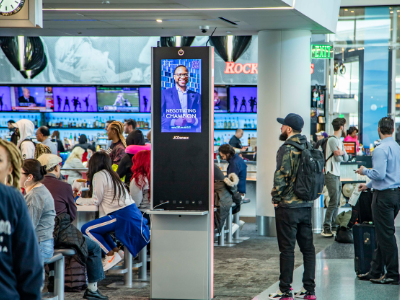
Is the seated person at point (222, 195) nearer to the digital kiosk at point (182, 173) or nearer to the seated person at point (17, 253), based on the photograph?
the digital kiosk at point (182, 173)

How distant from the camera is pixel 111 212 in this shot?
17.0 ft

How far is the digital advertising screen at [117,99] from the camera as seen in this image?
1334 centimetres

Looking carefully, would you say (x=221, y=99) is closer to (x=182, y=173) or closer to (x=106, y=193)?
(x=106, y=193)

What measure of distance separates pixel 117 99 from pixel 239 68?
3.16 meters

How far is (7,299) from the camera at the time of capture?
5.84ft

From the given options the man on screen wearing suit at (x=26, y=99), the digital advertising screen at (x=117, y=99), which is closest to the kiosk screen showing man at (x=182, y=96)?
the digital advertising screen at (x=117, y=99)

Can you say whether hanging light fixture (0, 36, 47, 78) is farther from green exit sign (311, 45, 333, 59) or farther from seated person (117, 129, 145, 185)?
green exit sign (311, 45, 333, 59)

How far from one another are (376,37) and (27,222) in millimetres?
13212

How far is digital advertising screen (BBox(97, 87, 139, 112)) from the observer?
13336 millimetres

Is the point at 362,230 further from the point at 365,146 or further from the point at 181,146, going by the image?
the point at 365,146

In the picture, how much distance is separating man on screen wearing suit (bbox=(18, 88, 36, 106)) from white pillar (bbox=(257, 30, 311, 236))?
23.9 feet

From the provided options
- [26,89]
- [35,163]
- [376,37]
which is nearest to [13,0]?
[35,163]

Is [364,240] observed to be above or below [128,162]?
below

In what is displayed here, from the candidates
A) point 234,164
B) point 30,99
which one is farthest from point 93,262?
point 30,99
